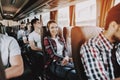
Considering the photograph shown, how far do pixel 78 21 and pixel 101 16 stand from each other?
19.0 inches

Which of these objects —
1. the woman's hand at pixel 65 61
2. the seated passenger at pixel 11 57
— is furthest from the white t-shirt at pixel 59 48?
the seated passenger at pixel 11 57

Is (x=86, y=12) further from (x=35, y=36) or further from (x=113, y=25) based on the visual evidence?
(x=35, y=36)

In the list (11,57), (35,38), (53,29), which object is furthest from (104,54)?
(35,38)

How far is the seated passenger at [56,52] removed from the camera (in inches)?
104

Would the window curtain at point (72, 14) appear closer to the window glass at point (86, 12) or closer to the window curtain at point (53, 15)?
the window glass at point (86, 12)

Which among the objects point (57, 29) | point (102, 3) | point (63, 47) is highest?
point (102, 3)

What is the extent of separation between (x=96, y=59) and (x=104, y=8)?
100 centimetres

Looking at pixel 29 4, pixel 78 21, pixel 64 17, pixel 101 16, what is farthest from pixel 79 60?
pixel 29 4

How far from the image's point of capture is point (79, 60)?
1.54 metres

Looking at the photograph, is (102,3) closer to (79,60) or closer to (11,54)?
(79,60)

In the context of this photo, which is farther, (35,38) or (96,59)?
(35,38)

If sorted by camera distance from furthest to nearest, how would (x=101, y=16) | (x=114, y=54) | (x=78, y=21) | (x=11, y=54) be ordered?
1. (x=78, y=21)
2. (x=101, y=16)
3. (x=114, y=54)
4. (x=11, y=54)

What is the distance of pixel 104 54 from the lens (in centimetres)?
168

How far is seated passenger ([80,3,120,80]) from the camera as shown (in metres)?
1.57
